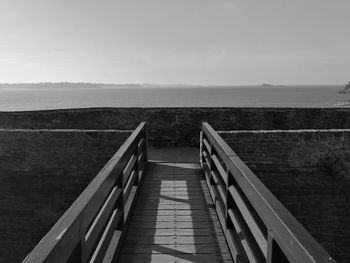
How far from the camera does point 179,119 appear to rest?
11.1 m

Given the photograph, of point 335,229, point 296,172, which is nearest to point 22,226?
point 296,172

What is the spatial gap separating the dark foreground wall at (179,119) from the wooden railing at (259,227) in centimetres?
627

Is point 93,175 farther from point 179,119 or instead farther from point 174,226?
point 179,119

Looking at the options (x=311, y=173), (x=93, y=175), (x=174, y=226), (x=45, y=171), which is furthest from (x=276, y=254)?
(x=45, y=171)

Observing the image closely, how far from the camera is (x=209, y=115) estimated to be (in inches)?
439

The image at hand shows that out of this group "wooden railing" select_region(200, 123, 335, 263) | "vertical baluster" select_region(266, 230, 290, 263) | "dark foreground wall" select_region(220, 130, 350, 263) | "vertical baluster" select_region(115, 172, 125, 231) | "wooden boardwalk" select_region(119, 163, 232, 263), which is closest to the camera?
"wooden railing" select_region(200, 123, 335, 263)

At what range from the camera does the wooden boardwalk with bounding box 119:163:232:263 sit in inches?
136

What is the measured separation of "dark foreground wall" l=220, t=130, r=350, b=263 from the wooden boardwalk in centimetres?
181

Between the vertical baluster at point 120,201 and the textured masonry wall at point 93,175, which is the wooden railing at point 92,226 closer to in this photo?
the vertical baluster at point 120,201

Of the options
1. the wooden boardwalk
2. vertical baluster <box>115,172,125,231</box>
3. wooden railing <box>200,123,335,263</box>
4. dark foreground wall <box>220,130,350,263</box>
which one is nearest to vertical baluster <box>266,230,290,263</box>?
wooden railing <box>200,123,335,263</box>

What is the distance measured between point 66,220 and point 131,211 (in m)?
2.49

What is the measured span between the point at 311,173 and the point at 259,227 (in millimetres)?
4671

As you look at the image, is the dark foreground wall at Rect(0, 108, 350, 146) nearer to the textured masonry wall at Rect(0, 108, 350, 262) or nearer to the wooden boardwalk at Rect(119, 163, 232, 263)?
the textured masonry wall at Rect(0, 108, 350, 262)

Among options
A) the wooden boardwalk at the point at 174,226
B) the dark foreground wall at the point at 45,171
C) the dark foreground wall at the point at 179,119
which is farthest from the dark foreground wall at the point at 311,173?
the dark foreground wall at the point at 179,119
